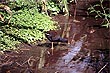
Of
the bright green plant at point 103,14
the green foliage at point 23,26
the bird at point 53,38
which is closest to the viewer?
the green foliage at point 23,26

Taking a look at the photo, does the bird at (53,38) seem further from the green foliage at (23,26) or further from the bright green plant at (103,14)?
the bright green plant at (103,14)

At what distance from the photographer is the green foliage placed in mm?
5336

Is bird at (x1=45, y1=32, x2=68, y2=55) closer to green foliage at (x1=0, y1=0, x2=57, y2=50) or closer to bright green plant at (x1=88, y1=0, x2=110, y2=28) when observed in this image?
green foliage at (x1=0, y1=0, x2=57, y2=50)

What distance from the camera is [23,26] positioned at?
583 cm

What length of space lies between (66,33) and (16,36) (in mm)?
1154

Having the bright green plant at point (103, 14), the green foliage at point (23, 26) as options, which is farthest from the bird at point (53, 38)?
the bright green plant at point (103, 14)

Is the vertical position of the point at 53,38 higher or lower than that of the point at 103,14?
lower

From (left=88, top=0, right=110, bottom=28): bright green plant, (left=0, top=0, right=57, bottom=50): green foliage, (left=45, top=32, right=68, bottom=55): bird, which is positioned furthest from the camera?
(left=88, top=0, right=110, bottom=28): bright green plant

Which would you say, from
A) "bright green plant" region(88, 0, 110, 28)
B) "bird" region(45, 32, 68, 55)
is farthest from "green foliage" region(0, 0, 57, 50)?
"bright green plant" region(88, 0, 110, 28)

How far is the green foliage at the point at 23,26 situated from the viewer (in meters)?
5.34

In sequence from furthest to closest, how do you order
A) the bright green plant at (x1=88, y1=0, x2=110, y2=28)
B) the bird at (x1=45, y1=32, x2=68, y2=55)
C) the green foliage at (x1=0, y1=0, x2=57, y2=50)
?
the bright green plant at (x1=88, y1=0, x2=110, y2=28), the bird at (x1=45, y1=32, x2=68, y2=55), the green foliage at (x1=0, y1=0, x2=57, y2=50)

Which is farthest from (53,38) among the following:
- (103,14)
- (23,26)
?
(103,14)

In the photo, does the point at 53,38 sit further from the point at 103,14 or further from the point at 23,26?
the point at 103,14

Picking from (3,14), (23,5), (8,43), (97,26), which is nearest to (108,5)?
(97,26)
